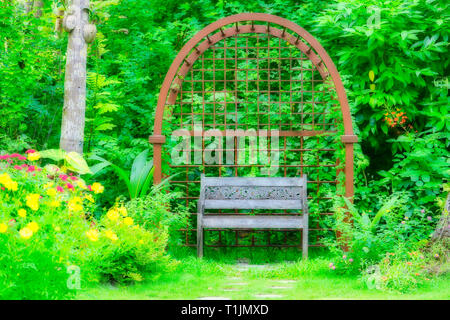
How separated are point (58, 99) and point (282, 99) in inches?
125

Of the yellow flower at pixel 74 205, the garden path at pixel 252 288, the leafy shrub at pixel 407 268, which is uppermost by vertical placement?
the yellow flower at pixel 74 205

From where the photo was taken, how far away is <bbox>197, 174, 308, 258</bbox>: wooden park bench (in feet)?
18.2

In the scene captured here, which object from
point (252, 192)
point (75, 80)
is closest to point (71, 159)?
point (75, 80)

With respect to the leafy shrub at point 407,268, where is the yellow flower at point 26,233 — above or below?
above

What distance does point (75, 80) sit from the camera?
598cm

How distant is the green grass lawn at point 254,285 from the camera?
405 cm

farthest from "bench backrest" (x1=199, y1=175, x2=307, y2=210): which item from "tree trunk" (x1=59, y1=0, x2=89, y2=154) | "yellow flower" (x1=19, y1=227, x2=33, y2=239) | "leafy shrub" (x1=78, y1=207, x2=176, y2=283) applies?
"yellow flower" (x1=19, y1=227, x2=33, y2=239)

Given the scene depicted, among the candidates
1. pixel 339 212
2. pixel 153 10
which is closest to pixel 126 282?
pixel 339 212

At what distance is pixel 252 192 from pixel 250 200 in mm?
137

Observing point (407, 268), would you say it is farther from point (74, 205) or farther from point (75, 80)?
point (75, 80)

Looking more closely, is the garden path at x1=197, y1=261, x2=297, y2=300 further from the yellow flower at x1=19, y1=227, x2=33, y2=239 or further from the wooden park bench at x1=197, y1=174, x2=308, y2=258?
the yellow flower at x1=19, y1=227, x2=33, y2=239

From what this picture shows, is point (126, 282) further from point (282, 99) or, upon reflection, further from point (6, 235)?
point (282, 99)

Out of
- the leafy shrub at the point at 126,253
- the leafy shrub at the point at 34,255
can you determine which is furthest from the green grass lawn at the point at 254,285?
the leafy shrub at the point at 34,255

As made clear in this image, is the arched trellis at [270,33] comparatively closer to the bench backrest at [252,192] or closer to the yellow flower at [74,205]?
the bench backrest at [252,192]
